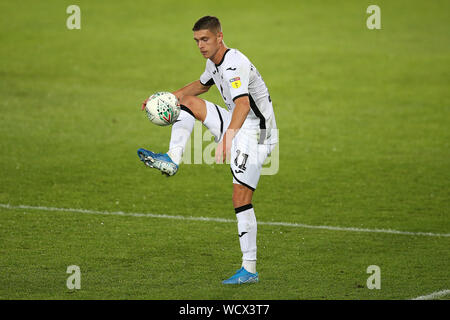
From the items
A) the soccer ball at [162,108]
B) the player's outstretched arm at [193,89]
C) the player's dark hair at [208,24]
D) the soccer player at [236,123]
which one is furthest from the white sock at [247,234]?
the player's dark hair at [208,24]

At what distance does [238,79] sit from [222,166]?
6.94m

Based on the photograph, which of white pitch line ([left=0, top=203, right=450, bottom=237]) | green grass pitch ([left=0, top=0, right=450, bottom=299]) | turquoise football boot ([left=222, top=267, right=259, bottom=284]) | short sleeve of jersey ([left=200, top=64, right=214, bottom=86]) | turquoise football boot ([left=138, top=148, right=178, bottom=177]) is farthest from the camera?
white pitch line ([left=0, top=203, right=450, bottom=237])

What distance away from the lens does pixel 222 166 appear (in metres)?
15.3

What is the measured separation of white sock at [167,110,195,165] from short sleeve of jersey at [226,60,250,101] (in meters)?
0.79

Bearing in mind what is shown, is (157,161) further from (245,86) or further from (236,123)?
(245,86)

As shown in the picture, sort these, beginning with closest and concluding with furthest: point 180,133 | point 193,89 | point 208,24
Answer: point 208,24, point 180,133, point 193,89

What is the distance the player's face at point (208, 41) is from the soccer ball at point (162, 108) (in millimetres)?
659

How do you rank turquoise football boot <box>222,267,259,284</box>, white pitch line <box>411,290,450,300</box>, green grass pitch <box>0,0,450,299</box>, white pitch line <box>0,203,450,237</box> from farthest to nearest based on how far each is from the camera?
white pitch line <box>0,203,450,237</box> → green grass pitch <box>0,0,450,299</box> → turquoise football boot <box>222,267,259,284</box> → white pitch line <box>411,290,450,300</box>

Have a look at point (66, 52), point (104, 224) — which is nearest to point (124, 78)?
point (66, 52)

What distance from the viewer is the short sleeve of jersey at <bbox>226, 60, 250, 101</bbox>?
838cm

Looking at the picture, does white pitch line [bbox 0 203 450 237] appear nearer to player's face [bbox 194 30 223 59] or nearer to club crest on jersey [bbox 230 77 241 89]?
club crest on jersey [bbox 230 77 241 89]

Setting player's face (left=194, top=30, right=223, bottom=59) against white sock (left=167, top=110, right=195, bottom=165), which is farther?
white sock (left=167, top=110, right=195, bottom=165)

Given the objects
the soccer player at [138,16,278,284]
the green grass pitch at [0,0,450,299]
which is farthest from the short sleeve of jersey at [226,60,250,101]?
the green grass pitch at [0,0,450,299]

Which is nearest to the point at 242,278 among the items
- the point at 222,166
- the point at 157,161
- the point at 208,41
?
Result: the point at 157,161
